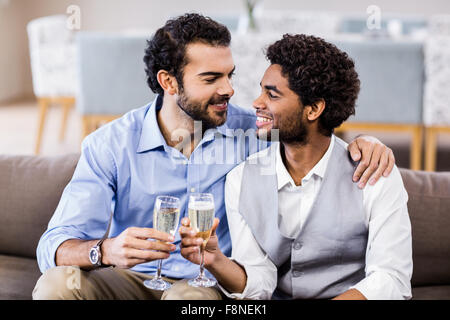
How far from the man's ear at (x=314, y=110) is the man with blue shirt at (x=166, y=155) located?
4.0 inches

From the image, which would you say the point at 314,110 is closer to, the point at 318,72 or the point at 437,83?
the point at 318,72

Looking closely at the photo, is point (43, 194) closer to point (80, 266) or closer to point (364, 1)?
point (80, 266)

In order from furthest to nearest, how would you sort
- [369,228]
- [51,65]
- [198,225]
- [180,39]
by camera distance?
[51,65], [180,39], [369,228], [198,225]

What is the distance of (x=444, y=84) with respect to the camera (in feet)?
9.02

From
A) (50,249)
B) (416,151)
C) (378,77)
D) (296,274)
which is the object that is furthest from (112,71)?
(296,274)

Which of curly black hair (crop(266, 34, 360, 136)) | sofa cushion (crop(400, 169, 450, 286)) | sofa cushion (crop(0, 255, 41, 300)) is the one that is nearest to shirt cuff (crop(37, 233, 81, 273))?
sofa cushion (crop(0, 255, 41, 300))

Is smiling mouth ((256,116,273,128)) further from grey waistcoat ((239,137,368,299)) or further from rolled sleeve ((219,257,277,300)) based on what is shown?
rolled sleeve ((219,257,277,300))

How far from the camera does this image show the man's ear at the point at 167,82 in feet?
4.27

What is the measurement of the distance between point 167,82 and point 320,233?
0.47 m

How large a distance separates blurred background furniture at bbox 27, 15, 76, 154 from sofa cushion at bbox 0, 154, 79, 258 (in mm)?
1758

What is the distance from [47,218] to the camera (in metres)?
1.50

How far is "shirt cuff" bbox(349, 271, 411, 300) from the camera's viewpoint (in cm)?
109

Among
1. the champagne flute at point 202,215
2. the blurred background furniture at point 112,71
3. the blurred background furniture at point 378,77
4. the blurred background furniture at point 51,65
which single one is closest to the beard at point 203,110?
the champagne flute at point 202,215
